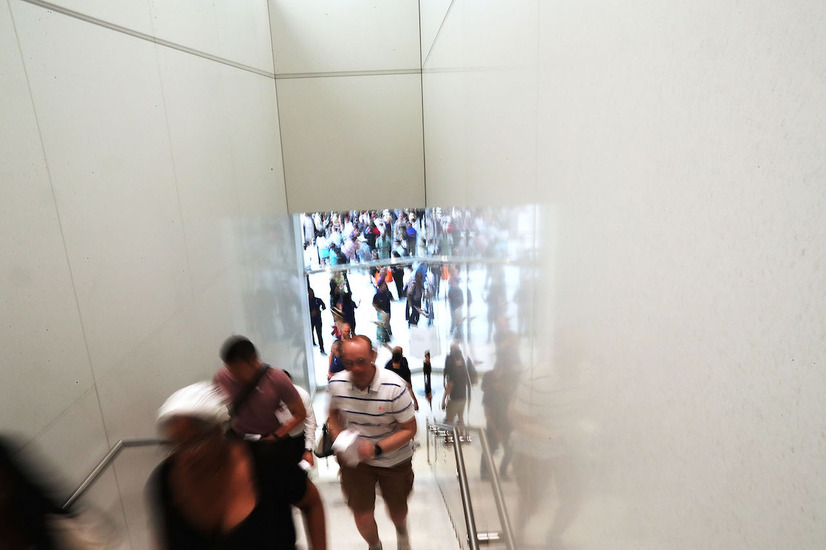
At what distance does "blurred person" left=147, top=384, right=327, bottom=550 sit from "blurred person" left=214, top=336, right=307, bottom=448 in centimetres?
103

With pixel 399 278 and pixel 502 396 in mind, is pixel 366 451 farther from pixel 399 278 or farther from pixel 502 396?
pixel 399 278

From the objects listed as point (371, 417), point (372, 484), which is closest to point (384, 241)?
point (372, 484)

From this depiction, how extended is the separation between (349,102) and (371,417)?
4.85 m

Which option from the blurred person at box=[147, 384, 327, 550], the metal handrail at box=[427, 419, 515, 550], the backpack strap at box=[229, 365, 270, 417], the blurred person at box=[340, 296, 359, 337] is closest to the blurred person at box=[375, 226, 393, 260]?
the blurred person at box=[340, 296, 359, 337]

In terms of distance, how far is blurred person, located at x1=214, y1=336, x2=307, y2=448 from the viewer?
2904 mm

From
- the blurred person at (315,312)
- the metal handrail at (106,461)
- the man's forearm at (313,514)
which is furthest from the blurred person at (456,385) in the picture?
the blurred person at (315,312)

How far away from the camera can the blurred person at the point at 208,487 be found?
1.67m

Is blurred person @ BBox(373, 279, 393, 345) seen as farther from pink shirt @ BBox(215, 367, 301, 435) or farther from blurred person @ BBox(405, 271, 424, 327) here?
pink shirt @ BBox(215, 367, 301, 435)

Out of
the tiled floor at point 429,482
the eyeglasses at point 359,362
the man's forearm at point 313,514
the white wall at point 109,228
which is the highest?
the white wall at point 109,228

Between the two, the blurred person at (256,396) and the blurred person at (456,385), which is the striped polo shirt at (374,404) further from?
the blurred person at (456,385)

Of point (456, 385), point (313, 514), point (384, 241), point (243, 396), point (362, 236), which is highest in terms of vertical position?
point (362, 236)

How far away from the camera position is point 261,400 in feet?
9.74

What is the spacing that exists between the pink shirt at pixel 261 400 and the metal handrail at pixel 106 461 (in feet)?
1.87

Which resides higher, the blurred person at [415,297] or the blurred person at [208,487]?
the blurred person at [208,487]
